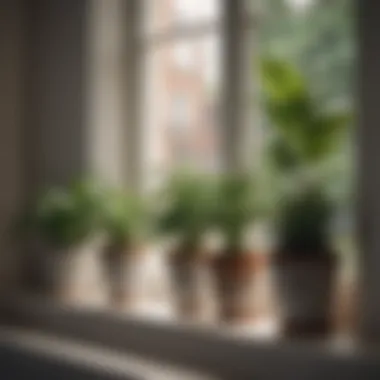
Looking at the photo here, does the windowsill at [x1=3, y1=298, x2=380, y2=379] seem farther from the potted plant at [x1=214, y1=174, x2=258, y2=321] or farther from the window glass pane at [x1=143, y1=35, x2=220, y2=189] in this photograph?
the window glass pane at [x1=143, y1=35, x2=220, y2=189]

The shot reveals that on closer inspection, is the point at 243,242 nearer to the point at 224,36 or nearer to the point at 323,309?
the point at 323,309

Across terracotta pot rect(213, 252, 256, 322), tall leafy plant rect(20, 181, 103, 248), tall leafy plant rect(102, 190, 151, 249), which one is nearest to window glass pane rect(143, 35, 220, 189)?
tall leafy plant rect(102, 190, 151, 249)

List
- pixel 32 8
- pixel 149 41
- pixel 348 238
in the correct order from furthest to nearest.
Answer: pixel 32 8, pixel 149 41, pixel 348 238

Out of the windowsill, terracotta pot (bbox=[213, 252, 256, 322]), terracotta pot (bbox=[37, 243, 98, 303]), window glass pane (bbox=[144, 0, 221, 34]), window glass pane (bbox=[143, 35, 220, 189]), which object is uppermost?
window glass pane (bbox=[144, 0, 221, 34])

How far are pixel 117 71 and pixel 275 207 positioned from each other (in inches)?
36.5

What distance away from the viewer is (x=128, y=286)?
9.12ft

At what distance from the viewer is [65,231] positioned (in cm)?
278

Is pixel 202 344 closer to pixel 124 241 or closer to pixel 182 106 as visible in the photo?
pixel 124 241

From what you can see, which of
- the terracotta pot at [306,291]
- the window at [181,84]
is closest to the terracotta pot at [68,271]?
the window at [181,84]

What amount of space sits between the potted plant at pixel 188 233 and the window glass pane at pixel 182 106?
0.21m

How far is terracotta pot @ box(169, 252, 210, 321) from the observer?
251 centimetres

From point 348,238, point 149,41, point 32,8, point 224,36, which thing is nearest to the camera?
point 348,238

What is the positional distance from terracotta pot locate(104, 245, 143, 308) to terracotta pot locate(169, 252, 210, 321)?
0.23m

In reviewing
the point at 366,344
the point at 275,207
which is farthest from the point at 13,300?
the point at 366,344
